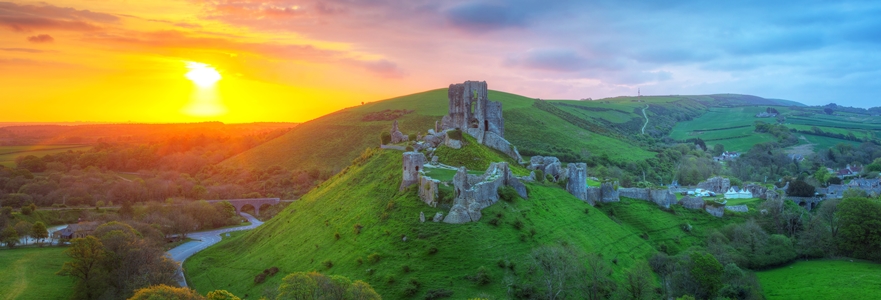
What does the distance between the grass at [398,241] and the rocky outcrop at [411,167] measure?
1.52 m

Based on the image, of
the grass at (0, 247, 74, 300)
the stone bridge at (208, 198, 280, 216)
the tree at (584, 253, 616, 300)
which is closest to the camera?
the tree at (584, 253, 616, 300)

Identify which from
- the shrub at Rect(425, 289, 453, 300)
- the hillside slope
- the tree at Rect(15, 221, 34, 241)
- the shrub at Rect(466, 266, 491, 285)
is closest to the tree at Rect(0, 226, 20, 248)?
the tree at Rect(15, 221, 34, 241)

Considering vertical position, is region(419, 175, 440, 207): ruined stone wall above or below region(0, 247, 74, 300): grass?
above

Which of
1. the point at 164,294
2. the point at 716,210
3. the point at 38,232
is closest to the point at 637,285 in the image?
the point at 164,294

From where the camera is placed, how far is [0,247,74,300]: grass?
206 feet

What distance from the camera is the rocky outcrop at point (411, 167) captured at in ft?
189

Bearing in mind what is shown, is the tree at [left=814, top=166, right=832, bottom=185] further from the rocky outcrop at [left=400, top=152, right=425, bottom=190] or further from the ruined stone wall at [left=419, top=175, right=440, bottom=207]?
the ruined stone wall at [left=419, top=175, right=440, bottom=207]

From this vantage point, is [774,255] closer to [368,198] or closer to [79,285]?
[368,198]

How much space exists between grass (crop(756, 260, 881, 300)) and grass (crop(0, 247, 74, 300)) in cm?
6958

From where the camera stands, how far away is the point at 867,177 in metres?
130

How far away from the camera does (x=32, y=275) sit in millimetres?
69500

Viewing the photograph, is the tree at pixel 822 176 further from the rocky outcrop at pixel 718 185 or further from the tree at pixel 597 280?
the tree at pixel 597 280

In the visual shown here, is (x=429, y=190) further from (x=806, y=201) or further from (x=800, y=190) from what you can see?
(x=806, y=201)

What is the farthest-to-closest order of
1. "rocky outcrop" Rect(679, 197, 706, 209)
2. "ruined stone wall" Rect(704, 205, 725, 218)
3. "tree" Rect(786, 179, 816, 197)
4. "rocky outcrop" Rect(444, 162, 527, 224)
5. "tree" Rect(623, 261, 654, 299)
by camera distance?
1. "tree" Rect(786, 179, 816, 197)
2. "rocky outcrop" Rect(679, 197, 706, 209)
3. "ruined stone wall" Rect(704, 205, 725, 218)
4. "rocky outcrop" Rect(444, 162, 527, 224)
5. "tree" Rect(623, 261, 654, 299)
